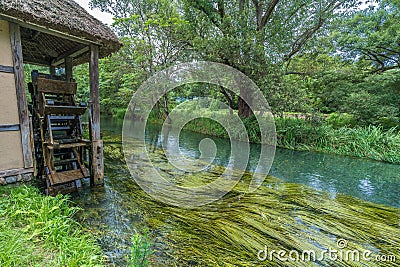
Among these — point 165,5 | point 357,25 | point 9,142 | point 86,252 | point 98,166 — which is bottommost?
point 86,252

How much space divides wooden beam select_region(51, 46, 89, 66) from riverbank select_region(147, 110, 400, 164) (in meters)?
7.70

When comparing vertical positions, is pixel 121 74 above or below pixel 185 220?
above

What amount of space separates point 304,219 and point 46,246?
3.23 m

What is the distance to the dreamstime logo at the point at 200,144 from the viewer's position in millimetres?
4173

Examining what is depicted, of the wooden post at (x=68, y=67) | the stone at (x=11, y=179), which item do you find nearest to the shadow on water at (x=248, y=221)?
the stone at (x=11, y=179)

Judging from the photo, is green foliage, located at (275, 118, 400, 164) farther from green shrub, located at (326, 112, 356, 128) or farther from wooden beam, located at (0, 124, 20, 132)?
wooden beam, located at (0, 124, 20, 132)

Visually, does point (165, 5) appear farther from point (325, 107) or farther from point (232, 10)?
point (325, 107)

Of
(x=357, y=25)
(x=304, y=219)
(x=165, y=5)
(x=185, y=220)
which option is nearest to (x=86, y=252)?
(x=185, y=220)

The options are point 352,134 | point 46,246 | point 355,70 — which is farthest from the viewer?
point 355,70

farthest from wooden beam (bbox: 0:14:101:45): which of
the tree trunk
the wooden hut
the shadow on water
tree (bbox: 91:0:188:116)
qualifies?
the tree trunk

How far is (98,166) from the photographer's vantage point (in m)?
4.13

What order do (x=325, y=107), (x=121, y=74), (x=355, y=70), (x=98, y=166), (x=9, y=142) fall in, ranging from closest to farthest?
(x=9, y=142) < (x=98, y=166) < (x=355, y=70) < (x=325, y=107) < (x=121, y=74)

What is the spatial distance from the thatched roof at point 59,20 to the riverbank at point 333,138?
782cm

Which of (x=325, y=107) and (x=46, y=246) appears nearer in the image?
(x=46, y=246)
